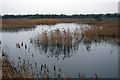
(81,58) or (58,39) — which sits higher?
(58,39)

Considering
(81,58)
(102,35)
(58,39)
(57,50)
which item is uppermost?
(102,35)

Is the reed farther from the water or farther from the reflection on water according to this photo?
the water

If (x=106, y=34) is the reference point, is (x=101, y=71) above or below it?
below

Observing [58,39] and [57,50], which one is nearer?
[57,50]

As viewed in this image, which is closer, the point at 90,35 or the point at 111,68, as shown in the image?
the point at 111,68

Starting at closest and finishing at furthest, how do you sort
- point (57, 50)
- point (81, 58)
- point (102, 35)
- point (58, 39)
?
point (81, 58) → point (57, 50) → point (58, 39) → point (102, 35)

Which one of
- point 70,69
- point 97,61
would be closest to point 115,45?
point 97,61

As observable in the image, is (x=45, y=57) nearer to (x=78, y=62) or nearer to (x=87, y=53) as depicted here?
(x=78, y=62)

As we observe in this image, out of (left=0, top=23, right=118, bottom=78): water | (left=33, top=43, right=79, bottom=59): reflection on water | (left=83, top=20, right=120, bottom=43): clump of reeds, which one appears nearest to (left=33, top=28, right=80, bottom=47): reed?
(left=33, top=43, right=79, bottom=59): reflection on water

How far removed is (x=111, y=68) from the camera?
5012 millimetres

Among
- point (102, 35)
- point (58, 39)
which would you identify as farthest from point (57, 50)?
point (102, 35)

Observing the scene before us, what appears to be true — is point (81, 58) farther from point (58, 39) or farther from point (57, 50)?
point (58, 39)

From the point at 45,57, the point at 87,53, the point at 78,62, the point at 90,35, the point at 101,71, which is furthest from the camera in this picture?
the point at 90,35

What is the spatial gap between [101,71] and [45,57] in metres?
2.55
